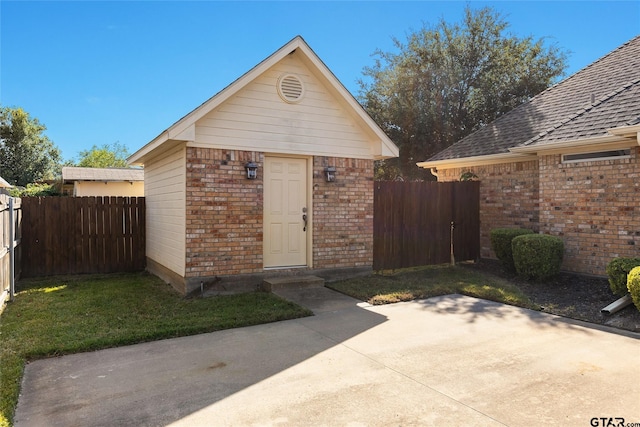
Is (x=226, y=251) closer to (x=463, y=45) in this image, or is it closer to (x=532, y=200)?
(x=532, y=200)

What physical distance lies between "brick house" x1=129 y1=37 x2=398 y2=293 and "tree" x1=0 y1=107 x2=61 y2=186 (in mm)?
29956

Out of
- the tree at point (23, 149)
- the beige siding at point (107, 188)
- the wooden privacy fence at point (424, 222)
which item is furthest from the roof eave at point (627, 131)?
the tree at point (23, 149)

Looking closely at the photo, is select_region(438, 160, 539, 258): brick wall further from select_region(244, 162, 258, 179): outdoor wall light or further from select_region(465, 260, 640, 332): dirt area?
select_region(244, 162, 258, 179): outdoor wall light

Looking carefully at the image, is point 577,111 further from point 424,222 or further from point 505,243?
point 424,222

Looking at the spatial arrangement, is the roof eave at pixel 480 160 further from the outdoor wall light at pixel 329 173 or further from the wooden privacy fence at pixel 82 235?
the wooden privacy fence at pixel 82 235

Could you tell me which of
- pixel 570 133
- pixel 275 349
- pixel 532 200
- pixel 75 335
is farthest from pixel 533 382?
pixel 532 200

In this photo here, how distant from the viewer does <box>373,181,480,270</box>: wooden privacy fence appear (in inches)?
372

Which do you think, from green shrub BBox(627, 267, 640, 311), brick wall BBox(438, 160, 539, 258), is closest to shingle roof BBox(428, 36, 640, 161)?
brick wall BBox(438, 160, 539, 258)

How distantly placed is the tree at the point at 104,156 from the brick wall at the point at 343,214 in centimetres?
4179

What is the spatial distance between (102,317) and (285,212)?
3623mm

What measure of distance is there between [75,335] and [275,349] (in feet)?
8.46

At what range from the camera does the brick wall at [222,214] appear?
7176 mm

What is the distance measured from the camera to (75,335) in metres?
5.14

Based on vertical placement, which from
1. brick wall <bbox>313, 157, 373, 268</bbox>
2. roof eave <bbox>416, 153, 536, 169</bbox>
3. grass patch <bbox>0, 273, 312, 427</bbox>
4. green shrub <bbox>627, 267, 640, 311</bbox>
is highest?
roof eave <bbox>416, 153, 536, 169</bbox>
